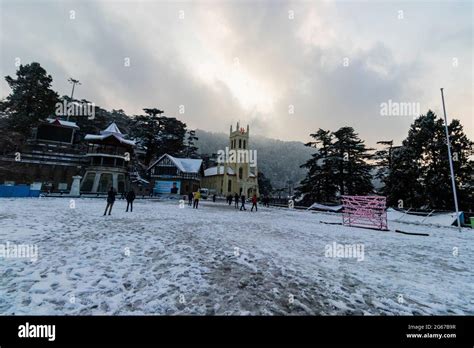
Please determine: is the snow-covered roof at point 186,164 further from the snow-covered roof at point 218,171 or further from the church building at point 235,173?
the snow-covered roof at point 218,171

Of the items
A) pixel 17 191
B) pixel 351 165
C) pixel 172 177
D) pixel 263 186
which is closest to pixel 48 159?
pixel 17 191

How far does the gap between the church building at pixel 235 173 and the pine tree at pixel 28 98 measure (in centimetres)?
4222

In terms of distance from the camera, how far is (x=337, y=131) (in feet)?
106

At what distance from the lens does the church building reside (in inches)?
2470

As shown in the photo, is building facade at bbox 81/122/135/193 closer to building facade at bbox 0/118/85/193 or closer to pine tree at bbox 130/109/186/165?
building facade at bbox 0/118/85/193

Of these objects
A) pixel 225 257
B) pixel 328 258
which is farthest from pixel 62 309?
pixel 328 258

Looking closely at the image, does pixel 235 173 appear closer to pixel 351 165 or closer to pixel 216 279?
pixel 351 165

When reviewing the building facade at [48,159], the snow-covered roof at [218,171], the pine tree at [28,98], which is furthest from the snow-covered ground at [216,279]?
the snow-covered roof at [218,171]

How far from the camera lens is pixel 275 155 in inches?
6516

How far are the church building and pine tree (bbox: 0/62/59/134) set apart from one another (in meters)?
42.2

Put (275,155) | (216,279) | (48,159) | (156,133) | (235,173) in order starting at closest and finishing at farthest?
(216,279) → (48,159) → (156,133) → (235,173) → (275,155)

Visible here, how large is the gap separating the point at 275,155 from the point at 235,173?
10757cm
